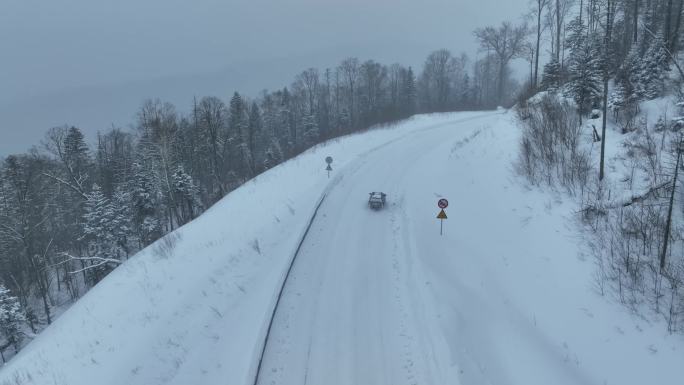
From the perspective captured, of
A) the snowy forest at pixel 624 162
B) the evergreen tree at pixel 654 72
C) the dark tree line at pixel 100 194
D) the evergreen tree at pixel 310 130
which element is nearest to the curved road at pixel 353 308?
the snowy forest at pixel 624 162

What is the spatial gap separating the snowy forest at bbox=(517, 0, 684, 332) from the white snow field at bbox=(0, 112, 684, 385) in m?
0.64

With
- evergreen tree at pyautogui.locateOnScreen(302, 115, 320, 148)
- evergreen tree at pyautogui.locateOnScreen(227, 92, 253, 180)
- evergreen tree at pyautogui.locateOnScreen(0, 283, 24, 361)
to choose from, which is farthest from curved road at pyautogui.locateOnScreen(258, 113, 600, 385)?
evergreen tree at pyautogui.locateOnScreen(302, 115, 320, 148)

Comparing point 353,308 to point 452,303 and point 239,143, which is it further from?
point 239,143

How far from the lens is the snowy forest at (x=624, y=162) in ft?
28.7

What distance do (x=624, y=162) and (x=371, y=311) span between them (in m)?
10.6

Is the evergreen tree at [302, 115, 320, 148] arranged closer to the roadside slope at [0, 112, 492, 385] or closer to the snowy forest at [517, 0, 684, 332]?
the snowy forest at [517, 0, 684, 332]

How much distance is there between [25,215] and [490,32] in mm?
71829

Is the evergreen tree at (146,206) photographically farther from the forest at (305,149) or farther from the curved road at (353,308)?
the curved road at (353,308)

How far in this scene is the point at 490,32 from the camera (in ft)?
218

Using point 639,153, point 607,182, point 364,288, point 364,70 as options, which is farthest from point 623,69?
point 364,70

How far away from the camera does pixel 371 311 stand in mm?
10625

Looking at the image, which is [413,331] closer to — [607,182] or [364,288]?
[364,288]

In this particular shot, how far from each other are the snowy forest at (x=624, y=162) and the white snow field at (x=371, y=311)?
64 cm

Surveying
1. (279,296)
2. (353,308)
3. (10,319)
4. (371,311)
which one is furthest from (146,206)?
(371,311)
